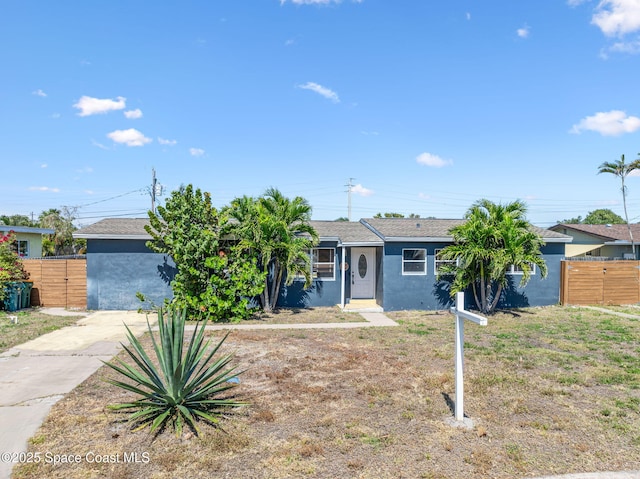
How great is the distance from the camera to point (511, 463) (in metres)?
4.10

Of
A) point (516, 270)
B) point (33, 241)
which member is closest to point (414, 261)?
point (516, 270)

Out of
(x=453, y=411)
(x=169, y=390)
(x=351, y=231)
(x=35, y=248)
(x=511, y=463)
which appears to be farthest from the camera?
(x=35, y=248)

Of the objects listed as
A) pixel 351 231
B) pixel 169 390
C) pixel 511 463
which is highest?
pixel 351 231

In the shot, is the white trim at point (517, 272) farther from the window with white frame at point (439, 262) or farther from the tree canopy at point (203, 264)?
the tree canopy at point (203, 264)

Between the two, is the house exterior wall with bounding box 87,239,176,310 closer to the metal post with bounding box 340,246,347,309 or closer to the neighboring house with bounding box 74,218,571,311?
the neighboring house with bounding box 74,218,571,311

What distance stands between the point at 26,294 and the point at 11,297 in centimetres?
74

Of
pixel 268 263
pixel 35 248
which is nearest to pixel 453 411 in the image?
pixel 268 263

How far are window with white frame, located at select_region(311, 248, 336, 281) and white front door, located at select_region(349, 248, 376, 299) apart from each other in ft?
3.70

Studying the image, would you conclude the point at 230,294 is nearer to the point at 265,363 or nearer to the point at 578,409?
the point at 265,363

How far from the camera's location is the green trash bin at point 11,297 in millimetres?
12523

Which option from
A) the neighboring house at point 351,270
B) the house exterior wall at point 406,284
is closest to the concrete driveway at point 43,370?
the neighboring house at point 351,270

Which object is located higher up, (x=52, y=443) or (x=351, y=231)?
(x=351, y=231)

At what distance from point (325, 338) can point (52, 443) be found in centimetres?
615

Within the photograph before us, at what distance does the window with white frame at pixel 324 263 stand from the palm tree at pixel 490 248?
152 inches
